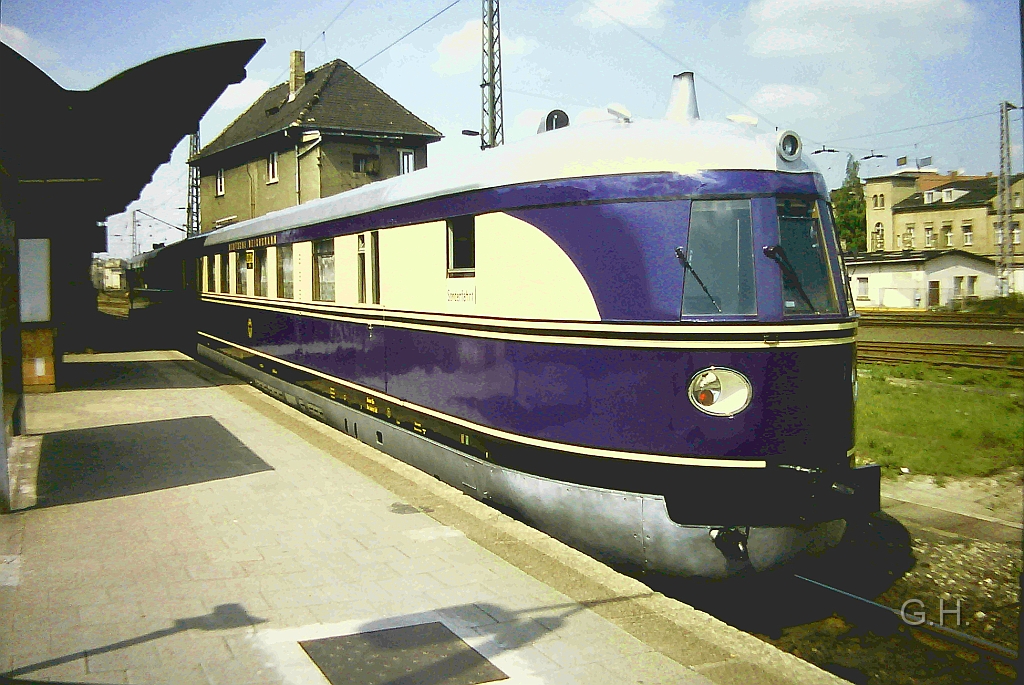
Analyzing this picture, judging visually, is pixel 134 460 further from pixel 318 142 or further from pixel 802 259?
pixel 318 142

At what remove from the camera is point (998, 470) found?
1134 cm

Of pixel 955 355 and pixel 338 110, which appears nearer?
pixel 955 355

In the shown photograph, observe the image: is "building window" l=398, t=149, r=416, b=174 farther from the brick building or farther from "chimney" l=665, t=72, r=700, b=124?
"chimney" l=665, t=72, r=700, b=124

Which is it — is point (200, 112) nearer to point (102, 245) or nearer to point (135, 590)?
point (135, 590)

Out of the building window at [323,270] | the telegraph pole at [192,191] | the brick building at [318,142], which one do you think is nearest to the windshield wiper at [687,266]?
the building window at [323,270]

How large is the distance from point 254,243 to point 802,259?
1075 cm

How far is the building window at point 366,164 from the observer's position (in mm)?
32156

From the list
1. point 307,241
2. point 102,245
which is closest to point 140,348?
point 102,245

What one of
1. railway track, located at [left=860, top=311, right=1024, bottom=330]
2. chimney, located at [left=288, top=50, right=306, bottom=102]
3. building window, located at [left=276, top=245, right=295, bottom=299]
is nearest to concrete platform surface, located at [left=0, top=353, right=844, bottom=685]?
building window, located at [left=276, top=245, right=295, bottom=299]

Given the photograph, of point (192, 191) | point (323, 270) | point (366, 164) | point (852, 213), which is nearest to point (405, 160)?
point (366, 164)

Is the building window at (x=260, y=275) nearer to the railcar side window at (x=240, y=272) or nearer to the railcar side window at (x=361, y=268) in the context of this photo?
the railcar side window at (x=240, y=272)

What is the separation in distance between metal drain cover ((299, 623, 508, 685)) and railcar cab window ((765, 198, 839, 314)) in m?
3.01

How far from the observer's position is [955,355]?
868 inches

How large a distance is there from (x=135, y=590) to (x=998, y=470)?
34.7 feet
